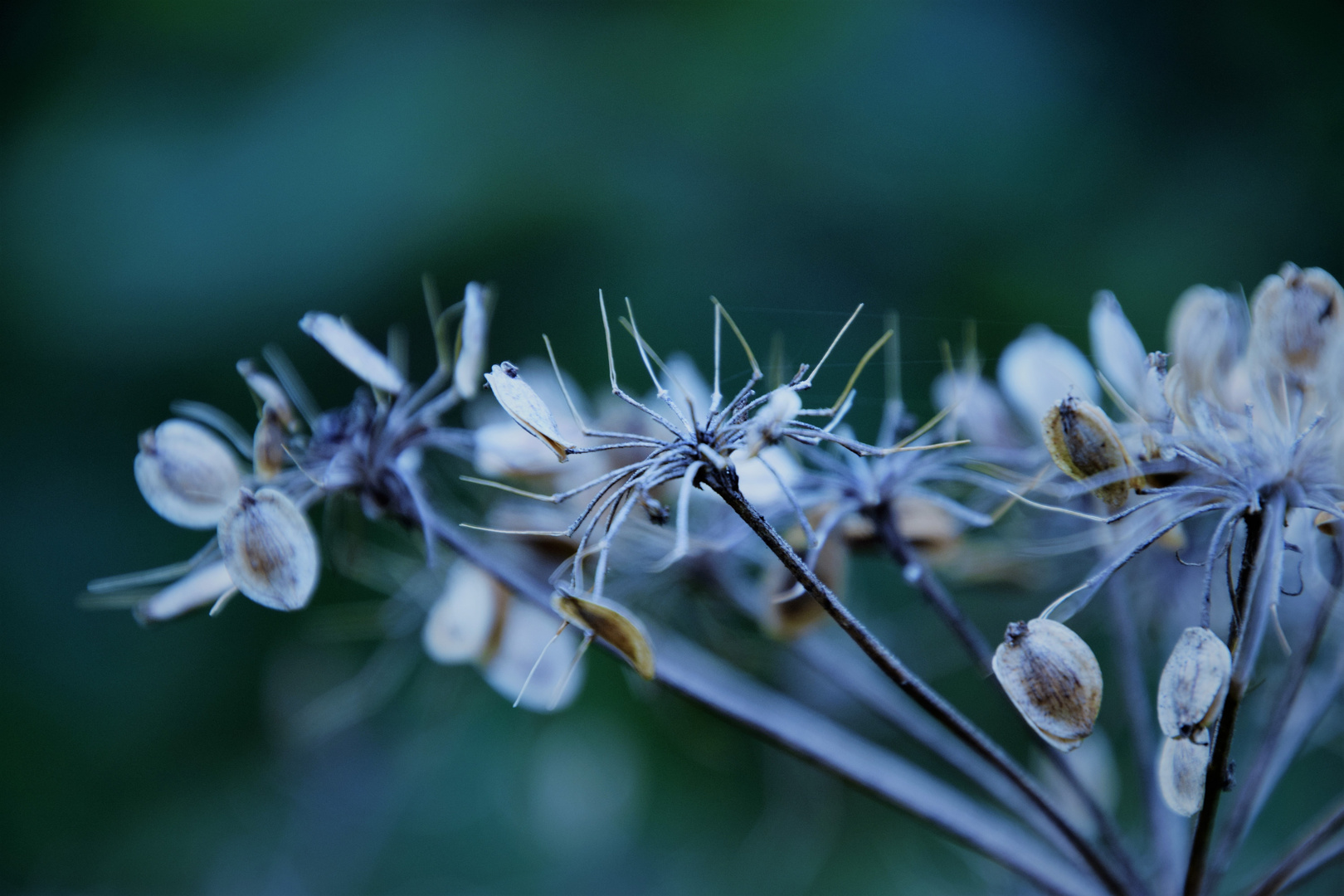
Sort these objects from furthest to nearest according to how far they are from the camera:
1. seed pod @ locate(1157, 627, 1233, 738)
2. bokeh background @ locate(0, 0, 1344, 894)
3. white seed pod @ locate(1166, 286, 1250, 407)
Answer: bokeh background @ locate(0, 0, 1344, 894) → white seed pod @ locate(1166, 286, 1250, 407) → seed pod @ locate(1157, 627, 1233, 738)

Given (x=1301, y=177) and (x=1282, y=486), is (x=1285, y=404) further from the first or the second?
(x=1301, y=177)

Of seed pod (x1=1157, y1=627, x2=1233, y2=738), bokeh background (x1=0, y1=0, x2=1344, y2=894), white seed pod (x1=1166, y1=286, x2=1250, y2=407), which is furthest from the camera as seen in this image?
bokeh background (x1=0, y1=0, x2=1344, y2=894)

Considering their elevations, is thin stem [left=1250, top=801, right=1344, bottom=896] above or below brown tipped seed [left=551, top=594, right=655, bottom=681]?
below

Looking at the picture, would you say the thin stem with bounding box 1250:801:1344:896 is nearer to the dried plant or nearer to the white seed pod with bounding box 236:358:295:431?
the dried plant

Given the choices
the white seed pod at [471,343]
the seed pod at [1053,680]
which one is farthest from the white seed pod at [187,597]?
the seed pod at [1053,680]

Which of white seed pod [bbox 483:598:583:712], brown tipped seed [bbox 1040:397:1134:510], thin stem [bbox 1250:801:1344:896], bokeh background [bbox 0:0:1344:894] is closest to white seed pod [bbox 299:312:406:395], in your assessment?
white seed pod [bbox 483:598:583:712]

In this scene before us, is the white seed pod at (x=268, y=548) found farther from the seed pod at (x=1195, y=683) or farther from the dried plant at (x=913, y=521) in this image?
the seed pod at (x=1195, y=683)

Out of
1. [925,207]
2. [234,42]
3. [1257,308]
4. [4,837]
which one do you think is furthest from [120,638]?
[1257,308]
